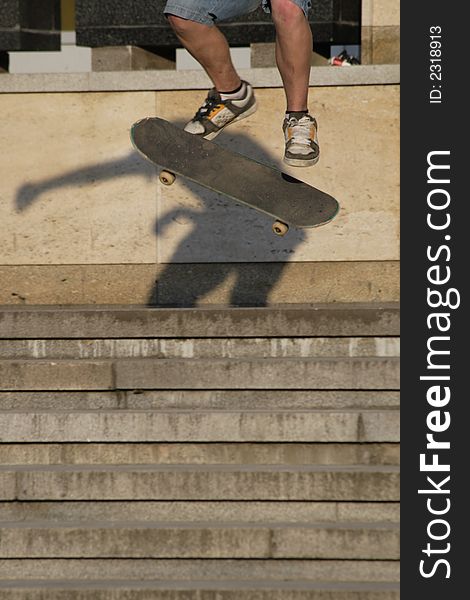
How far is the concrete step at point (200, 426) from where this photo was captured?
26.3ft

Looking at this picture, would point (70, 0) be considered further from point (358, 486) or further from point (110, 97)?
point (358, 486)

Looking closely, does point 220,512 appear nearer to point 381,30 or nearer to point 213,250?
point 213,250

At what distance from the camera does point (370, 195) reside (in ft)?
39.9

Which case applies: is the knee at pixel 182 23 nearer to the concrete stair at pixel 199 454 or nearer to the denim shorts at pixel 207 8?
the denim shorts at pixel 207 8

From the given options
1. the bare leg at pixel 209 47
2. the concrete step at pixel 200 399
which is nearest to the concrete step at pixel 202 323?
the concrete step at pixel 200 399

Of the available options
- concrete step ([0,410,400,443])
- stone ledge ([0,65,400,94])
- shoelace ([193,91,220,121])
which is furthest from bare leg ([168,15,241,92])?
stone ledge ([0,65,400,94])

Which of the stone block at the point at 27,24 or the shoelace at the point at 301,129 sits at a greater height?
the stone block at the point at 27,24

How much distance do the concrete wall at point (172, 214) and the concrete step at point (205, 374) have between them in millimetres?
3550

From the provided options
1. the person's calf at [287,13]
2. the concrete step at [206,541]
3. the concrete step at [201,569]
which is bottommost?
the concrete step at [201,569]

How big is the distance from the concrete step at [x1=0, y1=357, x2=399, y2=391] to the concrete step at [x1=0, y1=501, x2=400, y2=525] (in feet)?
3.90

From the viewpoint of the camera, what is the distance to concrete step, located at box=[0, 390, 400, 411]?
8.45m

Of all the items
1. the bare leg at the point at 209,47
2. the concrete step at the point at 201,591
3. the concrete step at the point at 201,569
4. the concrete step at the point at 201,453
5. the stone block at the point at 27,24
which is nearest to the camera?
the concrete step at the point at 201,591

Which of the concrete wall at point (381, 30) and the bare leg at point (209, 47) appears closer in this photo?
the bare leg at point (209, 47)

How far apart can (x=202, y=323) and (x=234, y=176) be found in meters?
1.19
